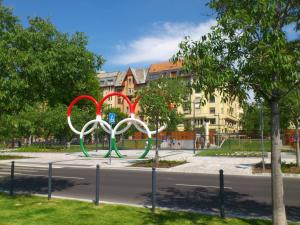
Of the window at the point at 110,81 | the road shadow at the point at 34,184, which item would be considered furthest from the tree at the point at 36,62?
the window at the point at 110,81

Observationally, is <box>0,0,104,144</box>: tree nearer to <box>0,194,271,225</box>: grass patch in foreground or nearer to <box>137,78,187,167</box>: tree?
<box>0,194,271,225</box>: grass patch in foreground

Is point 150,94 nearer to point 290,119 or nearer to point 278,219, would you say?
point 290,119

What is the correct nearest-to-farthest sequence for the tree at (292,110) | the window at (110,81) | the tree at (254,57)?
the tree at (254,57) → the tree at (292,110) → the window at (110,81)

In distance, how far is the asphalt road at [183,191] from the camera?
9820mm

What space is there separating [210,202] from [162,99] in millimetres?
11572

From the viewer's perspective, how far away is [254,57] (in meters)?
6.29

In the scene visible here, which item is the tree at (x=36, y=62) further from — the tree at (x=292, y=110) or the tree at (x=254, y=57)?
the tree at (x=292, y=110)

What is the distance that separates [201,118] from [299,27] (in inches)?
2972

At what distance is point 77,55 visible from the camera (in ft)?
36.5

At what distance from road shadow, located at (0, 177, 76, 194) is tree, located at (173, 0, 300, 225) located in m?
7.64

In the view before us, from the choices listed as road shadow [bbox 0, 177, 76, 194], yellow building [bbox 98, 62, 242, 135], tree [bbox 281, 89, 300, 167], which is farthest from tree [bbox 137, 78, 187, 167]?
yellow building [bbox 98, 62, 242, 135]

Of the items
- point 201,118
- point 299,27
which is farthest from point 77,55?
point 201,118

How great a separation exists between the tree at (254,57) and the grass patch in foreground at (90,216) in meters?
1.91

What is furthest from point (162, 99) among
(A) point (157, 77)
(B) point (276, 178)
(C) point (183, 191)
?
(A) point (157, 77)
